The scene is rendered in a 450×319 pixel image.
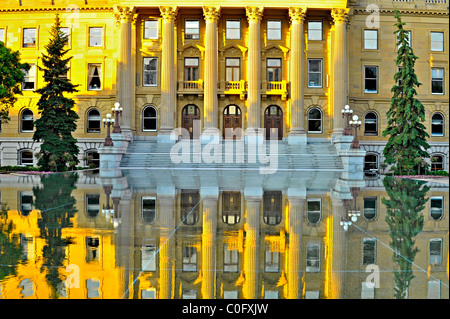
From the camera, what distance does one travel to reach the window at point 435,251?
5945 mm

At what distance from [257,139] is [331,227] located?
3201 cm

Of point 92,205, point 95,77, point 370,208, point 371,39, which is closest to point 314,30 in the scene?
point 371,39

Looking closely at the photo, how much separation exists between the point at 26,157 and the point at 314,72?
30.3 metres

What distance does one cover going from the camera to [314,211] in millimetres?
10617

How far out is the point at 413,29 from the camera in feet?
150

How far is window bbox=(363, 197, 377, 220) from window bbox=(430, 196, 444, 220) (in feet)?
4.18

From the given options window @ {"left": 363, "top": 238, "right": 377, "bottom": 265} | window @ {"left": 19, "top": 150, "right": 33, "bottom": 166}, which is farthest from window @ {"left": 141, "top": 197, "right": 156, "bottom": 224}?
window @ {"left": 19, "top": 150, "right": 33, "bottom": 166}

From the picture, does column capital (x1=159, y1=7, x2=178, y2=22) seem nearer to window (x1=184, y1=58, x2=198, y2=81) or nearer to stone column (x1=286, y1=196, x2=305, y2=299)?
window (x1=184, y1=58, x2=198, y2=81)

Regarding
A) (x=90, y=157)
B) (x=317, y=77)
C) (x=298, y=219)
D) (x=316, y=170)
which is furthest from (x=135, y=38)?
(x=298, y=219)

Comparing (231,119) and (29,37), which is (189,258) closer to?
(231,119)

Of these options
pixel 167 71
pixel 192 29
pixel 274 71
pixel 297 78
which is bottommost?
pixel 297 78

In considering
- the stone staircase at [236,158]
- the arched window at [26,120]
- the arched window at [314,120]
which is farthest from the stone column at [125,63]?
the arched window at [314,120]

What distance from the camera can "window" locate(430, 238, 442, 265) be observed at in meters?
5.95
